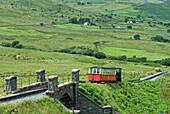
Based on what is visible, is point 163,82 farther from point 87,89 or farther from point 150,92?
point 87,89

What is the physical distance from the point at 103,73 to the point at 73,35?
139426mm

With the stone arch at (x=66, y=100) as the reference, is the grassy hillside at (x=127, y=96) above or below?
below

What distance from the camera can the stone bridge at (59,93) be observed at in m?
29.6

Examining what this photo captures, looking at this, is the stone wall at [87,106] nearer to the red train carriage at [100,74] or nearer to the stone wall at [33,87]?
the stone wall at [33,87]

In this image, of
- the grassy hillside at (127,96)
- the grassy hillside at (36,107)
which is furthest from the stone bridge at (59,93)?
the grassy hillside at (127,96)

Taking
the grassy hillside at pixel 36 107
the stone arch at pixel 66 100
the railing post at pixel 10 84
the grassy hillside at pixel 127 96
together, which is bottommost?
the grassy hillside at pixel 127 96

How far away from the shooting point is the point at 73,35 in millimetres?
185500

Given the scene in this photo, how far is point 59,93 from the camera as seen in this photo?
3247cm

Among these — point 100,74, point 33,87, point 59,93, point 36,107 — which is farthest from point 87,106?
point 36,107

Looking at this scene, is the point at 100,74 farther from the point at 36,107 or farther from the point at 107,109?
the point at 36,107

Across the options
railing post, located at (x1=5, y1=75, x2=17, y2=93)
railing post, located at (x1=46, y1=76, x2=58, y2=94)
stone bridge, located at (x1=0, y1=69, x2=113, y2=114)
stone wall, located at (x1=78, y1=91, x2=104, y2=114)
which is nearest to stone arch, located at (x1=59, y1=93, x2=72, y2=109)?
stone bridge, located at (x1=0, y1=69, x2=113, y2=114)

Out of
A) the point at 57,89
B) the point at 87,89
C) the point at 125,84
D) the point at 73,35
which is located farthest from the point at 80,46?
the point at 57,89

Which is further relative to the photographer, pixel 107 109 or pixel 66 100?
pixel 107 109

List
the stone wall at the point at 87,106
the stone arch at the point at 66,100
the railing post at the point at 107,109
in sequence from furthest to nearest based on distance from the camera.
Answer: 1. the railing post at the point at 107,109
2. the stone wall at the point at 87,106
3. the stone arch at the point at 66,100
